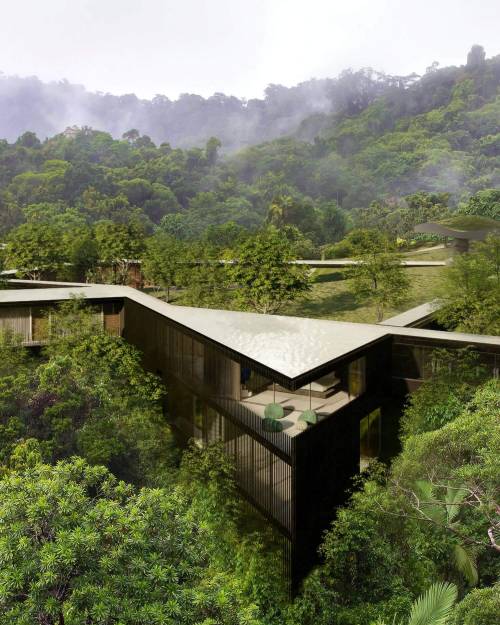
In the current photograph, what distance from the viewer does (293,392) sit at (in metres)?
15.6

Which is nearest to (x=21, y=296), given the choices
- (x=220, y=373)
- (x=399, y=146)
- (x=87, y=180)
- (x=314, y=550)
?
(x=220, y=373)

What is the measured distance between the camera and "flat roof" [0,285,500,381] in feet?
44.1

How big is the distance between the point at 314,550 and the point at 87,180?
382 ft

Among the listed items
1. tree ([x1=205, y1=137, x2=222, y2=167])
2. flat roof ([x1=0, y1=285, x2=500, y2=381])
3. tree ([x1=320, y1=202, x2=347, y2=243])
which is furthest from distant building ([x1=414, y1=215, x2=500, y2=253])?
tree ([x1=205, y1=137, x2=222, y2=167])

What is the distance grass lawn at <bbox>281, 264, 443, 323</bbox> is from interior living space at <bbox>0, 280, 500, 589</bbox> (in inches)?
465

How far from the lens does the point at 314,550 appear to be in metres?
13.0

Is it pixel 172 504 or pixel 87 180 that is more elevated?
pixel 87 180

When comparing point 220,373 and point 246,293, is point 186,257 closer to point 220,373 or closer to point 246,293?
point 246,293

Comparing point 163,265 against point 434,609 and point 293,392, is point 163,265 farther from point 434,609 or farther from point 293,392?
point 434,609

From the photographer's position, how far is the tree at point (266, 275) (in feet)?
94.3

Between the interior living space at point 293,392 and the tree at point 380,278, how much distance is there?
325 inches

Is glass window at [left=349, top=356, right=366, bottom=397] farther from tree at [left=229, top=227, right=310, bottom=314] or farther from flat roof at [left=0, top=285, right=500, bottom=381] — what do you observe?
tree at [left=229, top=227, right=310, bottom=314]

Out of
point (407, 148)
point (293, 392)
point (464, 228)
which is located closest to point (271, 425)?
point (293, 392)

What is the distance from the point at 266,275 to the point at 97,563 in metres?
23.1
